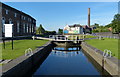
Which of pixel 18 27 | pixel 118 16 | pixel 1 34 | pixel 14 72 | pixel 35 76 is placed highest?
pixel 118 16

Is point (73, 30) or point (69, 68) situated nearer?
point (69, 68)

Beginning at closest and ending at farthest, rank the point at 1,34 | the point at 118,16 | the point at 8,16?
the point at 1,34
the point at 8,16
the point at 118,16

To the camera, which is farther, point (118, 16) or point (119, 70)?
point (118, 16)

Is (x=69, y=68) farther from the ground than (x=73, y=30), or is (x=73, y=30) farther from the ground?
(x=73, y=30)

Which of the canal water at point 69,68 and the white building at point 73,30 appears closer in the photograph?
the canal water at point 69,68

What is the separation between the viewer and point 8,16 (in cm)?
3547

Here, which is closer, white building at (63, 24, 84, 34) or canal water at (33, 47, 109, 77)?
canal water at (33, 47, 109, 77)

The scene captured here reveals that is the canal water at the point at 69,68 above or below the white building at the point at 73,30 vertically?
below

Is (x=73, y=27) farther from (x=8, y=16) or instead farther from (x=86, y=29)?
(x=8, y=16)

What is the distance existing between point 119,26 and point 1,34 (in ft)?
200

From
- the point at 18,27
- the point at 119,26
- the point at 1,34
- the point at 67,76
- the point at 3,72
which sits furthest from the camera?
the point at 119,26

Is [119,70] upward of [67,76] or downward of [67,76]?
upward

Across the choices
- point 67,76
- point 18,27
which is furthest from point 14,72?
point 18,27

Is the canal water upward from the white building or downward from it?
downward
